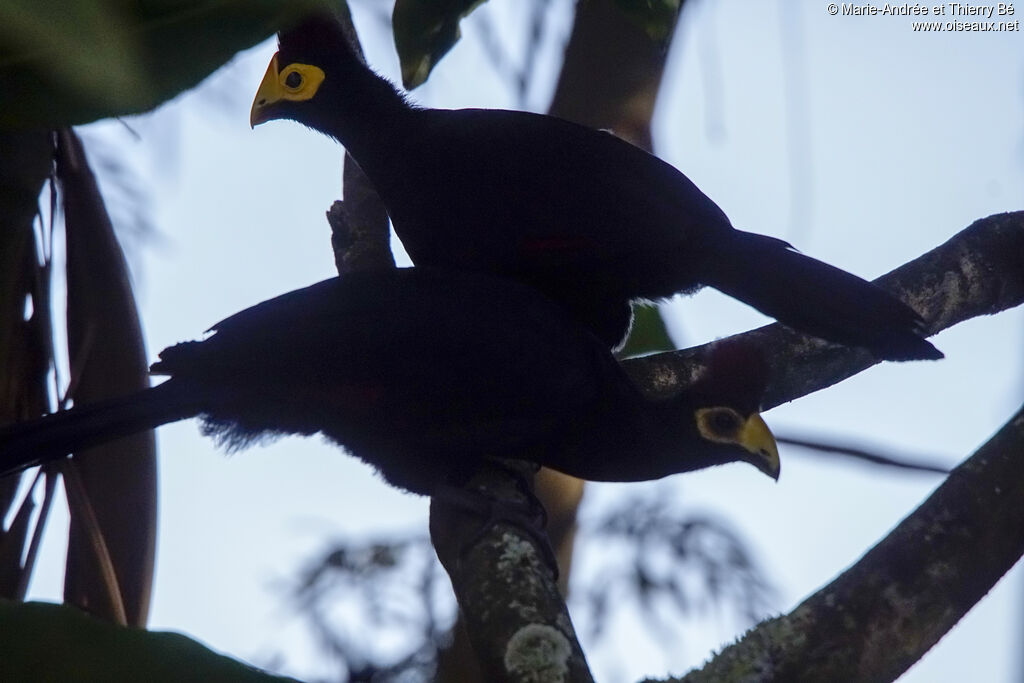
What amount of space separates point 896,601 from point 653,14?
1.29 m

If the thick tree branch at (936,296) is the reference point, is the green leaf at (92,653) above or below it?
below

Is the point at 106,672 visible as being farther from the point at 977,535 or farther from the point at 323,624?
the point at 323,624

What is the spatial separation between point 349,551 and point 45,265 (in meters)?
1.92

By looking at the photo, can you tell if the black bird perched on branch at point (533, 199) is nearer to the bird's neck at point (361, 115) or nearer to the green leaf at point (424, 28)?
the bird's neck at point (361, 115)

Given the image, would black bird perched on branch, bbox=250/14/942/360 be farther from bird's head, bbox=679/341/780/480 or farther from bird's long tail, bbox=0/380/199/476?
bird's long tail, bbox=0/380/199/476

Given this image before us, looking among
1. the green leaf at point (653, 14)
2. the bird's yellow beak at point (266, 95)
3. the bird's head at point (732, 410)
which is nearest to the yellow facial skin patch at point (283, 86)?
the bird's yellow beak at point (266, 95)

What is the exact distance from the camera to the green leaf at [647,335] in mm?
3215

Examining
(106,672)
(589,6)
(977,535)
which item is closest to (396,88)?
(589,6)

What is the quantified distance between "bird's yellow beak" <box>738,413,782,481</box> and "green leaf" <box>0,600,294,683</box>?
1.80 m

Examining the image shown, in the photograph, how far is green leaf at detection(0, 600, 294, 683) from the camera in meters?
1.09

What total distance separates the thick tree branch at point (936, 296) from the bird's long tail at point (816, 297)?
292 millimetres

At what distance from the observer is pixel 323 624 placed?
3.61 meters

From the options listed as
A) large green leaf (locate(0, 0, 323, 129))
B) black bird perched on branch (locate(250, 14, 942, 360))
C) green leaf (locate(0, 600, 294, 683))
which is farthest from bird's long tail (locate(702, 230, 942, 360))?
green leaf (locate(0, 600, 294, 683))

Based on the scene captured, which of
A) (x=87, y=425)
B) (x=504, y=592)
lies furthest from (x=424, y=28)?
(x=504, y=592)
